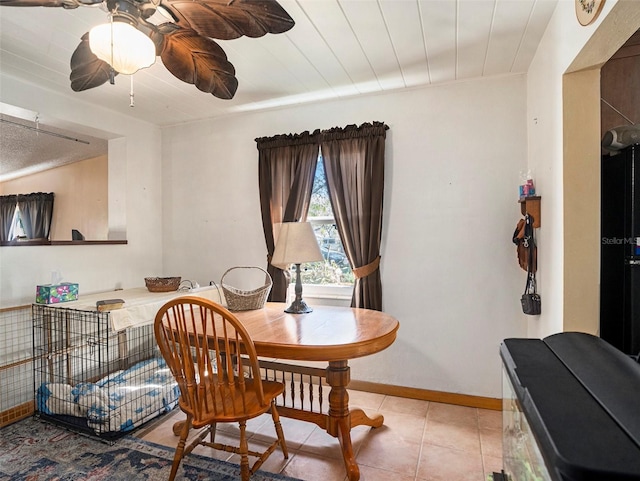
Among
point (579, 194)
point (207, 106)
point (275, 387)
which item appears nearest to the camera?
point (579, 194)

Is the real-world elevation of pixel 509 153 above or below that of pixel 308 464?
above

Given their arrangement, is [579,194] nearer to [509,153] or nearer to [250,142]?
[509,153]

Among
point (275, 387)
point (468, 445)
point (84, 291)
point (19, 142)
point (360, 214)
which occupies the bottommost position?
point (468, 445)

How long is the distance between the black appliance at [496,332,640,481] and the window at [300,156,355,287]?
1.92m

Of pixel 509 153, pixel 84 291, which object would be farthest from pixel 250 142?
pixel 509 153

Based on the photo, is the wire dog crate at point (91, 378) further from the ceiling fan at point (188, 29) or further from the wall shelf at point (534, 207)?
the wall shelf at point (534, 207)

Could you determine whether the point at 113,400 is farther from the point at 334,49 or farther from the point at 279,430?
the point at 334,49

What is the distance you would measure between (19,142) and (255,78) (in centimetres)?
290

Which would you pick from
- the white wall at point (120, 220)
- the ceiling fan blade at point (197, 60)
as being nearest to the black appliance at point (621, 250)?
the ceiling fan blade at point (197, 60)

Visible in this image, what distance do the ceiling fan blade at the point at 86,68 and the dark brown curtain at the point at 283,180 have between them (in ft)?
4.77

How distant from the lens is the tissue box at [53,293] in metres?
2.34

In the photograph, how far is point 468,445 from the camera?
6.79 feet

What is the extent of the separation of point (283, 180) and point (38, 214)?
14.2ft

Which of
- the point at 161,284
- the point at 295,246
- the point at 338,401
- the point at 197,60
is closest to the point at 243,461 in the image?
the point at 338,401
